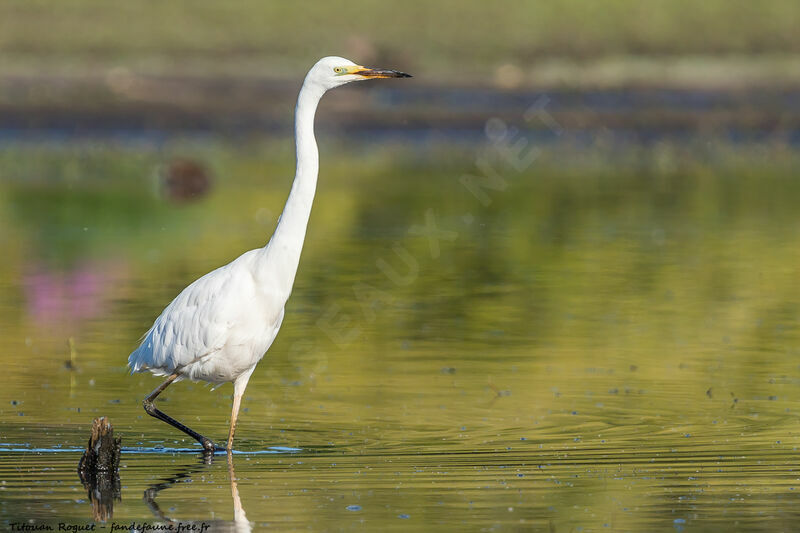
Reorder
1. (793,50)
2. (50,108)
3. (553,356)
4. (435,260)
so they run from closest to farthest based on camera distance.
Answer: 1. (553,356)
2. (435,260)
3. (50,108)
4. (793,50)

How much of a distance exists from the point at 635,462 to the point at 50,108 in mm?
33524

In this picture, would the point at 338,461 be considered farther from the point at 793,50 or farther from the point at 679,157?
the point at 793,50

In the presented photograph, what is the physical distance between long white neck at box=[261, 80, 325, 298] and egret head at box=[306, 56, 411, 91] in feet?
0.86

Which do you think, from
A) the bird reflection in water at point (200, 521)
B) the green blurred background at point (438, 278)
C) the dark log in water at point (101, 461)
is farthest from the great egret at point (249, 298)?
the dark log in water at point (101, 461)

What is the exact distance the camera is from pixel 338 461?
952 centimetres

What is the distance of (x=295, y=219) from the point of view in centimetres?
983

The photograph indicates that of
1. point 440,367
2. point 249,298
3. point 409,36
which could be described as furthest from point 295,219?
point 409,36

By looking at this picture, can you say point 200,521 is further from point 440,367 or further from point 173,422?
point 440,367

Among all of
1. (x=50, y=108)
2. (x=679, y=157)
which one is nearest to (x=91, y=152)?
(x=50, y=108)

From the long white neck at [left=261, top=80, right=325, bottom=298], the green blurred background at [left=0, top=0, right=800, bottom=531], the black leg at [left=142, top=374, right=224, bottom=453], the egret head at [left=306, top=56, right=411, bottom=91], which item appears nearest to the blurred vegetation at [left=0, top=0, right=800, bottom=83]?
the green blurred background at [left=0, top=0, right=800, bottom=531]

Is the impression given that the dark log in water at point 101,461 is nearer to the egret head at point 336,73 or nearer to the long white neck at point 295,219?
the long white neck at point 295,219

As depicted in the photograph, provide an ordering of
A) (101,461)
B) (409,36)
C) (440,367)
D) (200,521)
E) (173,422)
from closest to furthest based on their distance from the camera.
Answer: (200,521) → (101,461) → (173,422) → (440,367) → (409,36)

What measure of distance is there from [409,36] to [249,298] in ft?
145

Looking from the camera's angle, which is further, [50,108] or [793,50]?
[793,50]
